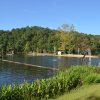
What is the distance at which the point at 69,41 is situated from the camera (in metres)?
168

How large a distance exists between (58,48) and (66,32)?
2261cm

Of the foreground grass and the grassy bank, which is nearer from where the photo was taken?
the grassy bank

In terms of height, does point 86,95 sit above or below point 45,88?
below

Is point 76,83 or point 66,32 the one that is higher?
point 66,32

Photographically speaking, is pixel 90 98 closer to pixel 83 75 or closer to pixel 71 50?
pixel 83 75

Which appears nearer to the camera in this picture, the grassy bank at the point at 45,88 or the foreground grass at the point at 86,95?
the grassy bank at the point at 45,88

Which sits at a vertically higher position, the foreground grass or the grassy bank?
the grassy bank

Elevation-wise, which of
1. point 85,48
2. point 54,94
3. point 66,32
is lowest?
point 54,94

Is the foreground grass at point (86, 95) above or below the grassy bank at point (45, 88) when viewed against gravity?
below

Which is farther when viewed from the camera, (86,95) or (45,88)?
(45,88)

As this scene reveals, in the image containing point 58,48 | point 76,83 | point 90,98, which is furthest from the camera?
point 58,48

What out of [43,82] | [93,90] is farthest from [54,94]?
[93,90]

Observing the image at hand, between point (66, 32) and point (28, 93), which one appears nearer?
point (28, 93)

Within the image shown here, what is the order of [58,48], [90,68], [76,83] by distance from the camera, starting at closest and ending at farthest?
[76,83], [90,68], [58,48]
